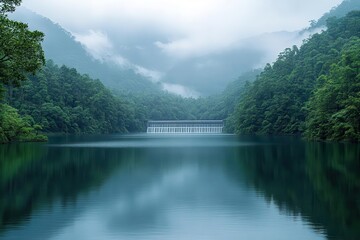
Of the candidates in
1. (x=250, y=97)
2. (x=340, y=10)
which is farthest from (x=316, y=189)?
(x=340, y=10)

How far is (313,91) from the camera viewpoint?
7194 cm

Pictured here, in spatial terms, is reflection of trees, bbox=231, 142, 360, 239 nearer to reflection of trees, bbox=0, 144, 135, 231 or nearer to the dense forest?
reflection of trees, bbox=0, 144, 135, 231

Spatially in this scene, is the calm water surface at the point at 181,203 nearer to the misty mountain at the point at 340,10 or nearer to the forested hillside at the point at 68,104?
the forested hillside at the point at 68,104

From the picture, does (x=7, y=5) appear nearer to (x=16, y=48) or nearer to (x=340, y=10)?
(x=16, y=48)

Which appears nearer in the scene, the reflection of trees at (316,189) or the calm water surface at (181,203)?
the calm water surface at (181,203)

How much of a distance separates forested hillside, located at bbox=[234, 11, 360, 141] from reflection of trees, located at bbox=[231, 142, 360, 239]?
29.9 m

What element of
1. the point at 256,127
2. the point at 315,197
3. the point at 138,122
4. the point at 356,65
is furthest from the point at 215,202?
the point at 138,122

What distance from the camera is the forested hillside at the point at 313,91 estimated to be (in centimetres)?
5403

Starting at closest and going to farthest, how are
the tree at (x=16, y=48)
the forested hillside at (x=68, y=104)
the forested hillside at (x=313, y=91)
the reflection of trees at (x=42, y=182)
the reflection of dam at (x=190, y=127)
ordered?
the reflection of trees at (x=42, y=182), the tree at (x=16, y=48), the forested hillside at (x=313, y=91), the forested hillside at (x=68, y=104), the reflection of dam at (x=190, y=127)

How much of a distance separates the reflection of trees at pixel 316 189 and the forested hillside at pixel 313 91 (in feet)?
97.9

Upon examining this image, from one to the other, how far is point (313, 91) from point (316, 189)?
58.4m

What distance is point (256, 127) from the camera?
9162 centimetres

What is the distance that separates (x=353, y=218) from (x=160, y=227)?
472 centimetres

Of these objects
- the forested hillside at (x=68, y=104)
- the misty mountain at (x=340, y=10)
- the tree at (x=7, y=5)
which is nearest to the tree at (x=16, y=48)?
the tree at (x=7, y=5)
